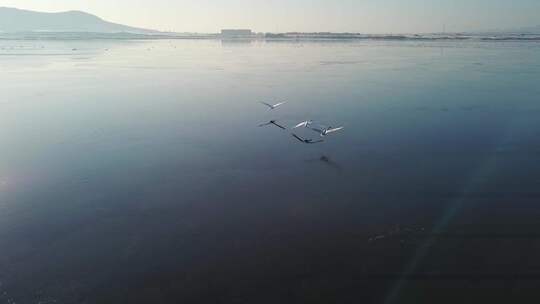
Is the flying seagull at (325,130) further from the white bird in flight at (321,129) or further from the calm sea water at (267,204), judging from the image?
the calm sea water at (267,204)

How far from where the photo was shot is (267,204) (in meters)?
9.79

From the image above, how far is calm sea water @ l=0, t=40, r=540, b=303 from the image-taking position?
22.7 feet

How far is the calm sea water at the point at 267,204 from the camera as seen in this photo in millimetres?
6918

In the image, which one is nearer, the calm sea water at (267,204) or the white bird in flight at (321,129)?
the calm sea water at (267,204)

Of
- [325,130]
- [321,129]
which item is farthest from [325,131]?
[321,129]

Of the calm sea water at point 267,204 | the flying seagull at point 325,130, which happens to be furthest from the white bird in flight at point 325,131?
the calm sea water at point 267,204

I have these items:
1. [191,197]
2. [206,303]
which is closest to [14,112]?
[191,197]

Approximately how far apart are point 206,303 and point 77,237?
135 inches

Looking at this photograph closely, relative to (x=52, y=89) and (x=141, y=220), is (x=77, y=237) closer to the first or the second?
(x=141, y=220)

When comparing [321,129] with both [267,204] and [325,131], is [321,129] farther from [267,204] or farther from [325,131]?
[267,204]

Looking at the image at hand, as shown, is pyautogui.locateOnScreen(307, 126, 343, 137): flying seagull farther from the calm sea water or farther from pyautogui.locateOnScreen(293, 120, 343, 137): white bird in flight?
the calm sea water

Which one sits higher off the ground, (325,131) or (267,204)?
(325,131)

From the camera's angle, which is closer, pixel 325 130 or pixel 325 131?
pixel 325 131

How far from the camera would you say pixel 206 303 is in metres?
6.45
